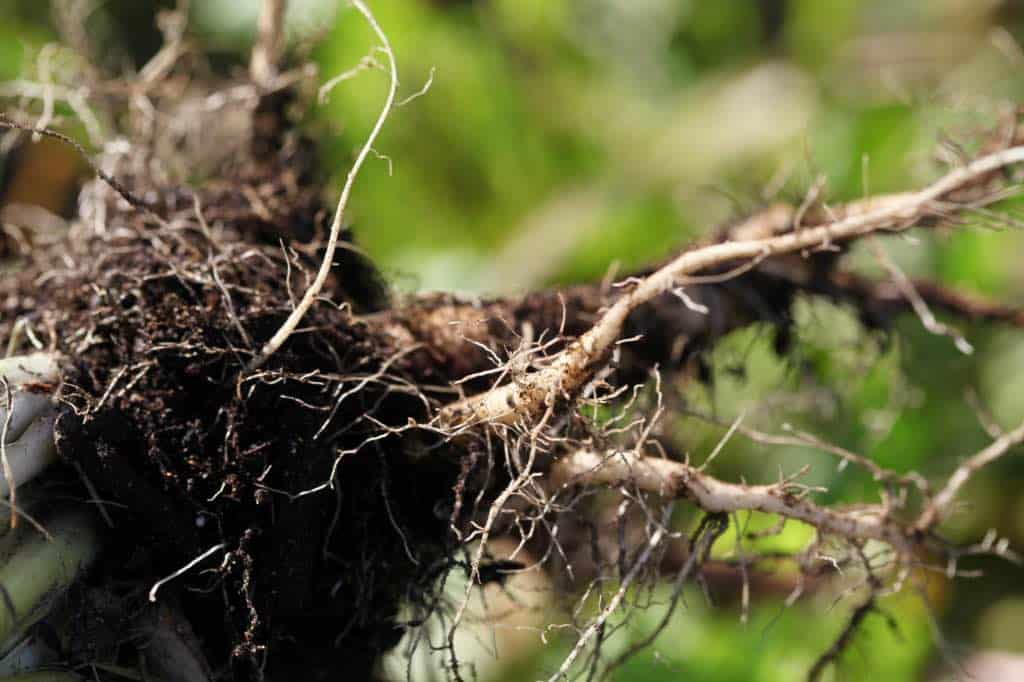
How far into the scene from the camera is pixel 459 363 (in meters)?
0.78

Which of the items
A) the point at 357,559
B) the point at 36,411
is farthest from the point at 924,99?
the point at 36,411

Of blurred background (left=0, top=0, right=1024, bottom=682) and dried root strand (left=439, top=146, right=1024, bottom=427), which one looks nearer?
dried root strand (left=439, top=146, right=1024, bottom=427)

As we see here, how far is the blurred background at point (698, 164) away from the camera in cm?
133

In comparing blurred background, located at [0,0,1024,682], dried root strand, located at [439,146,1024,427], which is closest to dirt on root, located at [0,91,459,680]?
dried root strand, located at [439,146,1024,427]

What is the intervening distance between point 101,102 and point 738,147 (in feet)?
4.20

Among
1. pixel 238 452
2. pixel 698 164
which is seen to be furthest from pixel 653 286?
pixel 698 164

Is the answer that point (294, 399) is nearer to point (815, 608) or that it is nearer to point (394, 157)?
point (815, 608)

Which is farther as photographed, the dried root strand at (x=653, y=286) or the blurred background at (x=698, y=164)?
the blurred background at (x=698, y=164)

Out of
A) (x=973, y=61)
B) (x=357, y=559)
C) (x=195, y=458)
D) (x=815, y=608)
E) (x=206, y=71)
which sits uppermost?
(x=206, y=71)

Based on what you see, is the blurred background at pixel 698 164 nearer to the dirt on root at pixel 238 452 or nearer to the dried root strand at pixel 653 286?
the dried root strand at pixel 653 286

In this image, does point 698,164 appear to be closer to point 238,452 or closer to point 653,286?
point 653,286

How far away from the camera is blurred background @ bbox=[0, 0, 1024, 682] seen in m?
1.33

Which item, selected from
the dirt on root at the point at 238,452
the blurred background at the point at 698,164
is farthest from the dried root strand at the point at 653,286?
the blurred background at the point at 698,164

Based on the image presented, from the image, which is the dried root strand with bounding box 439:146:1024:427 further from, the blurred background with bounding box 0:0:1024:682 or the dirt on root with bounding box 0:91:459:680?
the blurred background with bounding box 0:0:1024:682
